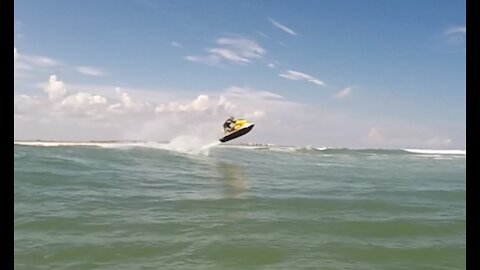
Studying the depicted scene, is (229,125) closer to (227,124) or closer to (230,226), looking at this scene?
(227,124)

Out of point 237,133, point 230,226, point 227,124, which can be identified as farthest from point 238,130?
point 230,226

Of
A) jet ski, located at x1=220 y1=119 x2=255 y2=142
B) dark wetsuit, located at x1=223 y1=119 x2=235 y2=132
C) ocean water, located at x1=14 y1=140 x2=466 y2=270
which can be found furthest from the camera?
dark wetsuit, located at x1=223 y1=119 x2=235 y2=132

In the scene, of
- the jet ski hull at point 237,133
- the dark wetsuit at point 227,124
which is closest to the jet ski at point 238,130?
the jet ski hull at point 237,133

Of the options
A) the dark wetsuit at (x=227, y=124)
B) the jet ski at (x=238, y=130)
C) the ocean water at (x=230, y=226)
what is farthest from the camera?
the dark wetsuit at (x=227, y=124)

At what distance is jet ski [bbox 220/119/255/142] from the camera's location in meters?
36.8

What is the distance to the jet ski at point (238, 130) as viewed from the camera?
3681cm

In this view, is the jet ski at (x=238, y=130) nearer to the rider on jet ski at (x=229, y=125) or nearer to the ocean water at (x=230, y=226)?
the rider on jet ski at (x=229, y=125)

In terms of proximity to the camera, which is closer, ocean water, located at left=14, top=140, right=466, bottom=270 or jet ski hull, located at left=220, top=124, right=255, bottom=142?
ocean water, located at left=14, top=140, right=466, bottom=270

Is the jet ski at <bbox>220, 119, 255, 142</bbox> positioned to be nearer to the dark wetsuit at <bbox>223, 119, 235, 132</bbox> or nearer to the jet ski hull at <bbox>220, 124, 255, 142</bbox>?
the jet ski hull at <bbox>220, 124, 255, 142</bbox>

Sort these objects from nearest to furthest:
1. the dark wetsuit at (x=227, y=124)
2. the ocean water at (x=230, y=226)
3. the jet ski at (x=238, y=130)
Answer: the ocean water at (x=230, y=226) < the jet ski at (x=238, y=130) < the dark wetsuit at (x=227, y=124)

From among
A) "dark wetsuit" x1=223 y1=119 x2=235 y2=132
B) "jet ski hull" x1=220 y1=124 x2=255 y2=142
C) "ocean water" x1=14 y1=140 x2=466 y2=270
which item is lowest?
"ocean water" x1=14 y1=140 x2=466 y2=270

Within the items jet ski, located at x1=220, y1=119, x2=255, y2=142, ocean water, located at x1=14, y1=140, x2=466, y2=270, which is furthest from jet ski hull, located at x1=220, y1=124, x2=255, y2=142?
ocean water, located at x1=14, y1=140, x2=466, y2=270

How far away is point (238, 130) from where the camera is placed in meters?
37.0

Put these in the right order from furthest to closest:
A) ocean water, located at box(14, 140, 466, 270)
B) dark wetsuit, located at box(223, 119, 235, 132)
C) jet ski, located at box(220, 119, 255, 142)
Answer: dark wetsuit, located at box(223, 119, 235, 132), jet ski, located at box(220, 119, 255, 142), ocean water, located at box(14, 140, 466, 270)
